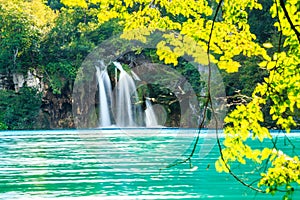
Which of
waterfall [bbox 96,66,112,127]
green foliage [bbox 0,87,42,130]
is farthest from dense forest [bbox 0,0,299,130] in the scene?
waterfall [bbox 96,66,112,127]

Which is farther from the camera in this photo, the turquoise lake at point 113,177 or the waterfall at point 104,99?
the waterfall at point 104,99

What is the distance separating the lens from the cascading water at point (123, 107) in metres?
34.3

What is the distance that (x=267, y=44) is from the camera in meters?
3.10

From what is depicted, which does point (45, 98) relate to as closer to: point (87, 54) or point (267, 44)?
point (87, 54)

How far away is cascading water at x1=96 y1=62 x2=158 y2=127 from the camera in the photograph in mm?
34281

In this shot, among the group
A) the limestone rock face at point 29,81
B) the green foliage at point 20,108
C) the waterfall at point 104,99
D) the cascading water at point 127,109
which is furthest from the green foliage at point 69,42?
the cascading water at point 127,109

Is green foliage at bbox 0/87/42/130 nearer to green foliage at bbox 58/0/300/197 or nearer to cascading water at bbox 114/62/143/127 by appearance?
cascading water at bbox 114/62/143/127

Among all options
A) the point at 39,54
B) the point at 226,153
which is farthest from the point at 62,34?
the point at 226,153

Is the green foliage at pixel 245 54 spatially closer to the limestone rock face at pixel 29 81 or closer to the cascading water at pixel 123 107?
the cascading water at pixel 123 107

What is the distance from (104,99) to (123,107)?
1.18 metres

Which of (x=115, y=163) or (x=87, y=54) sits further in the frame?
(x=87, y=54)

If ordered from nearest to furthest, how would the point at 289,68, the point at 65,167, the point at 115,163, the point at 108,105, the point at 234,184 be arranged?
the point at 289,68, the point at 234,184, the point at 65,167, the point at 115,163, the point at 108,105

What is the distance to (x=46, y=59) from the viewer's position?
39.5 meters

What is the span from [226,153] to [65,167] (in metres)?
10.2
